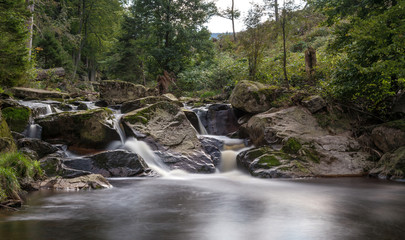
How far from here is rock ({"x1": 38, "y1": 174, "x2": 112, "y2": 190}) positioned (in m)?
6.47

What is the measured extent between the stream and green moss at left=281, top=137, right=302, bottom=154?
122 cm

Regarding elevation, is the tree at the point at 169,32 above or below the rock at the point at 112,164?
above

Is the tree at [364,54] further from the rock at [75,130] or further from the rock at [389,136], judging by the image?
the rock at [75,130]

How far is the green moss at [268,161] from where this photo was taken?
8.53 meters

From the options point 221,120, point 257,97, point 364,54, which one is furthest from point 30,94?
point 364,54

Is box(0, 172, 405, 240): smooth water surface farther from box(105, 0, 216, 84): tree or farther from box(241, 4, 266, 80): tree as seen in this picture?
box(105, 0, 216, 84): tree

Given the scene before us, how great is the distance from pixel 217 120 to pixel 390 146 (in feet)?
20.7

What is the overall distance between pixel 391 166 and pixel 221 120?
6.46 meters

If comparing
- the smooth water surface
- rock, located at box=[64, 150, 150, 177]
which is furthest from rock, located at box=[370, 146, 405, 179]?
rock, located at box=[64, 150, 150, 177]

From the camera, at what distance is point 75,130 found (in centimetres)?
898

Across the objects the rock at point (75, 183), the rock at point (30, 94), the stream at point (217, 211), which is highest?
the rock at point (30, 94)

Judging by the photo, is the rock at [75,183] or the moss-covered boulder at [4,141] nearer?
the rock at [75,183]

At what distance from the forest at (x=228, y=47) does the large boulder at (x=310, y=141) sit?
1.46m

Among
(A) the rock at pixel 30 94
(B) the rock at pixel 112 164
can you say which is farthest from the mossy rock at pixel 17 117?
(A) the rock at pixel 30 94
